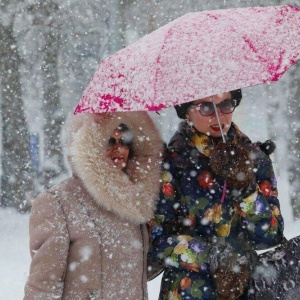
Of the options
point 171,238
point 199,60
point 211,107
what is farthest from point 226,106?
point 171,238

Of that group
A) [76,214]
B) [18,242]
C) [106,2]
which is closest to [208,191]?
[76,214]

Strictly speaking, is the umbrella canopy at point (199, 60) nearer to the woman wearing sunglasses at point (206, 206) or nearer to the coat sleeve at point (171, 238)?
the woman wearing sunglasses at point (206, 206)

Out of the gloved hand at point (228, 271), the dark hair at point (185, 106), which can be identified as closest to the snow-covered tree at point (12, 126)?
the dark hair at point (185, 106)

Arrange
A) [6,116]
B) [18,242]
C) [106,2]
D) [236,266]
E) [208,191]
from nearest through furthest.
Result: [236,266]
[208,191]
[18,242]
[6,116]
[106,2]

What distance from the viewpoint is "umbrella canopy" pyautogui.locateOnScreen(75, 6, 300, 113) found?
11.8 ft

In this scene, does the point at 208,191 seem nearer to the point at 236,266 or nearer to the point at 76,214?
the point at 236,266

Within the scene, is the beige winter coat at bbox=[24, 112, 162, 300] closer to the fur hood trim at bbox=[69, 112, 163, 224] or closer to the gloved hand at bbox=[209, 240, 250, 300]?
the fur hood trim at bbox=[69, 112, 163, 224]

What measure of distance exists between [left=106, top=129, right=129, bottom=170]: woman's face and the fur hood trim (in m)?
0.05

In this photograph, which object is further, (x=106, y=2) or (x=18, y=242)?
(x=106, y=2)

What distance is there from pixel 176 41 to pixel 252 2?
34.8 ft

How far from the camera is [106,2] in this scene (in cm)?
1473

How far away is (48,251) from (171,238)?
68 cm

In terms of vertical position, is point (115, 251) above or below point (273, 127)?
above

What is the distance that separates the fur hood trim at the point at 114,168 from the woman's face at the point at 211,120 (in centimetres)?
24
